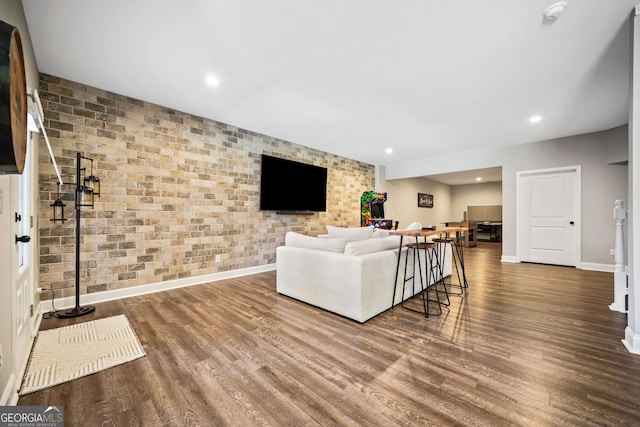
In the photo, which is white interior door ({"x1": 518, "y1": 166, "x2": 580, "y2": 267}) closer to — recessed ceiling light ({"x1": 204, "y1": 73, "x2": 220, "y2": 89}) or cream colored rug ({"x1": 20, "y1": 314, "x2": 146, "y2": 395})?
recessed ceiling light ({"x1": 204, "y1": 73, "x2": 220, "y2": 89})

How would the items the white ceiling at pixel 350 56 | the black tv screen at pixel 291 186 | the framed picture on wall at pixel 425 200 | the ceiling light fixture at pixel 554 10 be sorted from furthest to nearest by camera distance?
the framed picture on wall at pixel 425 200 → the black tv screen at pixel 291 186 → the white ceiling at pixel 350 56 → the ceiling light fixture at pixel 554 10

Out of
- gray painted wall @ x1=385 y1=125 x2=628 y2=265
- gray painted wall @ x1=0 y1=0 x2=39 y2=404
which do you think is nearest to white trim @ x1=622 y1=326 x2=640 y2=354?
gray painted wall @ x1=385 y1=125 x2=628 y2=265

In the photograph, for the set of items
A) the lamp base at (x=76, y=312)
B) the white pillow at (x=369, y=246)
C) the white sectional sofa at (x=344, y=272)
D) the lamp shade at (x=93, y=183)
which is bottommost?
the lamp base at (x=76, y=312)

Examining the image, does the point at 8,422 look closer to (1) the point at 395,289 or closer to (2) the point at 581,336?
(1) the point at 395,289

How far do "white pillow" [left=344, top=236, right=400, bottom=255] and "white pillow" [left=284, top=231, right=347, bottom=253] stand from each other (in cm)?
10

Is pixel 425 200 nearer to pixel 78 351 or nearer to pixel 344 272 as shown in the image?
pixel 344 272

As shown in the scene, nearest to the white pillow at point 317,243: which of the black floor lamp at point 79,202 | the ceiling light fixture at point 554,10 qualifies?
the black floor lamp at point 79,202

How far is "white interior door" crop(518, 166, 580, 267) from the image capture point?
5.15 metres

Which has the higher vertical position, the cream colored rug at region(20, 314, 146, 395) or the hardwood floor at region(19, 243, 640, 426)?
the hardwood floor at region(19, 243, 640, 426)

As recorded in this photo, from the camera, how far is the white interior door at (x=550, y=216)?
5148mm

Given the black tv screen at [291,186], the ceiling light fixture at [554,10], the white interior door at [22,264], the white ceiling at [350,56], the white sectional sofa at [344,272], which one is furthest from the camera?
the black tv screen at [291,186]

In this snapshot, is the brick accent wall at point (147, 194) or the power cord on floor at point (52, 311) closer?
the power cord on floor at point (52, 311)

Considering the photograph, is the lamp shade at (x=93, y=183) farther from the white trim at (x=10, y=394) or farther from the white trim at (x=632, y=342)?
the white trim at (x=632, y=342)

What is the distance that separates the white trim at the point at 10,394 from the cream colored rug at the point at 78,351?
80 mm
